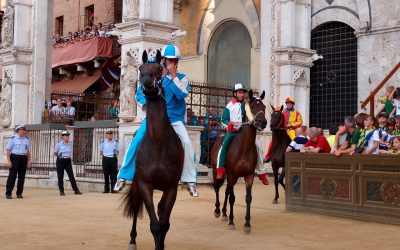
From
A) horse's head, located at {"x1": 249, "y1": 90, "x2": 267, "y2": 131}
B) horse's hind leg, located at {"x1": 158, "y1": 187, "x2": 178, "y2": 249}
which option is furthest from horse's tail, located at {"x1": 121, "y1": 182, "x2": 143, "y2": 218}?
horse's head, located at {"x1": 249, "y1": 90, "x2": 267, "y2": 131}

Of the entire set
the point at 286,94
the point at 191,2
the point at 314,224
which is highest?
the point at 191,2

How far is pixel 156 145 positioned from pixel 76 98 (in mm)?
20318

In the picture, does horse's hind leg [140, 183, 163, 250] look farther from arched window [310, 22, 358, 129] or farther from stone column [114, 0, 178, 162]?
arched window [310, 22, 358, 129]

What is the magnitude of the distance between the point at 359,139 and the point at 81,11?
85.9ft

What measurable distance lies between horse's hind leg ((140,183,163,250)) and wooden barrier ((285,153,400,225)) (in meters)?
5.07

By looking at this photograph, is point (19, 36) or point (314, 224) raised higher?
point (19, 36)

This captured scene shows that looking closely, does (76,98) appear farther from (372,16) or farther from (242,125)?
(242,125)

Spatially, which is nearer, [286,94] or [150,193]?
[150,193]

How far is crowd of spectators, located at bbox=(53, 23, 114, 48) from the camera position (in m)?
30.2

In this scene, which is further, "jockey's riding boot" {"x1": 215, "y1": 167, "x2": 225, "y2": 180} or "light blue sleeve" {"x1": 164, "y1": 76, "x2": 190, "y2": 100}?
"jockey's riding boot" {"x1": 215, "y1": 167, "x2": 225, "y2": 180}

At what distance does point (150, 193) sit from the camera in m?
7.32

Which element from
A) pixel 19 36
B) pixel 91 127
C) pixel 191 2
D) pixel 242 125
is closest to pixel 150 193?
pixel 242 125

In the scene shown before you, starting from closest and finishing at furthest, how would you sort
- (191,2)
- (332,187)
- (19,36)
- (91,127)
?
(332,187), (91,127), (19,36), (191,2)

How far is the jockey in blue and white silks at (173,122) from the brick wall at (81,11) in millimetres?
24550
